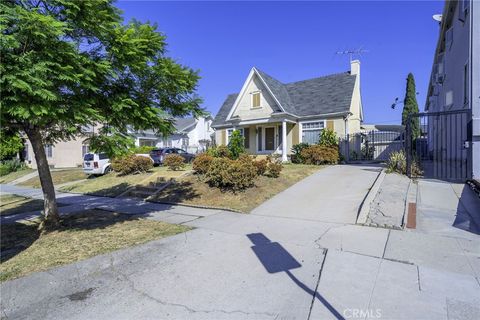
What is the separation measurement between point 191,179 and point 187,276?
927 cm

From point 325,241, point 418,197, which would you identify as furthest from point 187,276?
point 418,197

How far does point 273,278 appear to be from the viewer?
4.38 metres

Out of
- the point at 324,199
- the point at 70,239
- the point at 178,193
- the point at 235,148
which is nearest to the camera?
the point at 70,239

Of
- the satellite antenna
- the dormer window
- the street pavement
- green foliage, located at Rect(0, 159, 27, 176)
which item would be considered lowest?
the street pavement

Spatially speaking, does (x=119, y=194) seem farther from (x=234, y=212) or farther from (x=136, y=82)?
(x=136, y=82)

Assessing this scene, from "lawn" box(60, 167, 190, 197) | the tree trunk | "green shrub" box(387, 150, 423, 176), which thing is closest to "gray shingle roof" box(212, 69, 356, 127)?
"green shrub" box(387, 150, 423, 176)

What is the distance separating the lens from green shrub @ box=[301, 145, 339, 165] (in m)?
17.5

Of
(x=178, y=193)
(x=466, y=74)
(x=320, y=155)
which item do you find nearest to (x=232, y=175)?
(x=178, y=193)

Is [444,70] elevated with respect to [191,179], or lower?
elevated

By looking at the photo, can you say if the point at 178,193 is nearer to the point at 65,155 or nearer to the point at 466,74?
the point at 466,74

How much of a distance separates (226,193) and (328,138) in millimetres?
10678

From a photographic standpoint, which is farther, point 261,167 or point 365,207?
point 261,167

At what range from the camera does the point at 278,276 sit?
445 cm

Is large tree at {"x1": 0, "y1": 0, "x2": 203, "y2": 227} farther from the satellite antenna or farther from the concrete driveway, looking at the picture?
the satellite antenna
